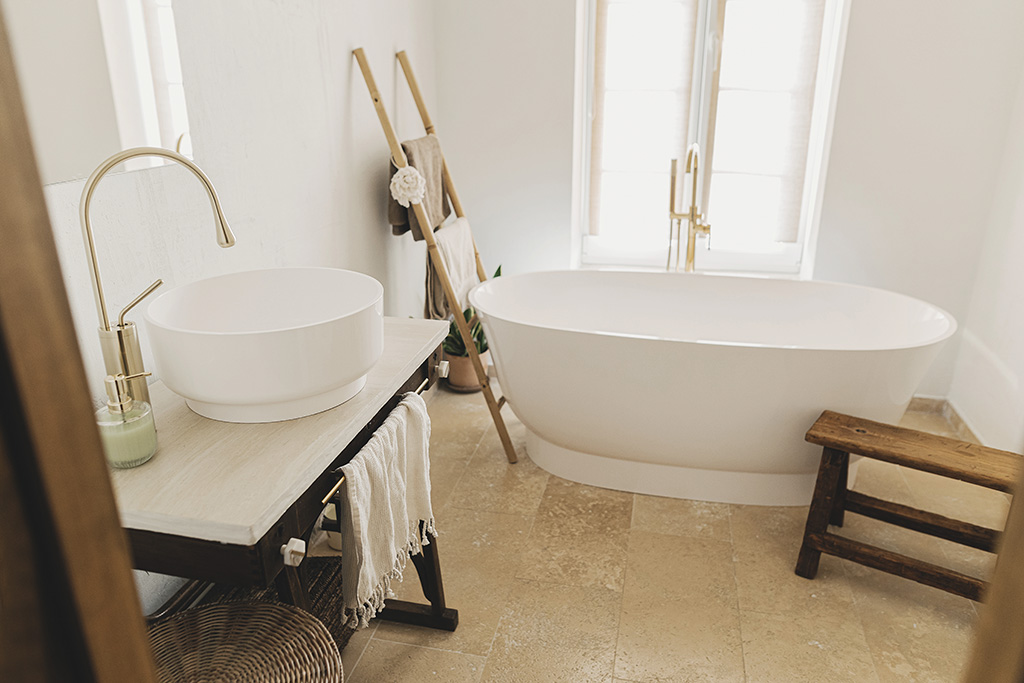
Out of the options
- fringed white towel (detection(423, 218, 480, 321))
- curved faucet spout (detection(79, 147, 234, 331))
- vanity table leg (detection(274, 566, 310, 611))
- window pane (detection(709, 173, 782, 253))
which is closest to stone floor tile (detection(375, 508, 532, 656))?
vanity table leg (detection(274, 566, 310, 611))

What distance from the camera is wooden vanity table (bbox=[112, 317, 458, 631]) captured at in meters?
1.04

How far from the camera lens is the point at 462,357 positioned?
3295mm

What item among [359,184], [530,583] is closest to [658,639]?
[530,583]

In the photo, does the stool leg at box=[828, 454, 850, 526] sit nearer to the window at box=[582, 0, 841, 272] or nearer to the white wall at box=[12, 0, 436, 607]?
the window at box=[582, 0, 841, 272]

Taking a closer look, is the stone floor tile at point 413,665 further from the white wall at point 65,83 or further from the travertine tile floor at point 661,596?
the white wall at point 65,83

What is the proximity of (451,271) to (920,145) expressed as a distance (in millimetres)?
2003

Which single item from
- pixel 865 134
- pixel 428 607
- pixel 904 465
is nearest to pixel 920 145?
pixel 865 134

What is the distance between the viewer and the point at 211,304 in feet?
5.07

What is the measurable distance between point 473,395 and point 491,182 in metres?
1.06

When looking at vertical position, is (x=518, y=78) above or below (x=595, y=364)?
above

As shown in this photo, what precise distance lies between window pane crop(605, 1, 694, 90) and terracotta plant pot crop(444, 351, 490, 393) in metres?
1.53

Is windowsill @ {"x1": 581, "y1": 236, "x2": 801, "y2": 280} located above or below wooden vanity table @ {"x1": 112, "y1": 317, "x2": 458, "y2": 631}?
below

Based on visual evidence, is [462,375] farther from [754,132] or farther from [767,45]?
[767,45]

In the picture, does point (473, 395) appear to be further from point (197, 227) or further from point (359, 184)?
point (197, 227)
